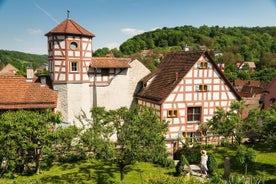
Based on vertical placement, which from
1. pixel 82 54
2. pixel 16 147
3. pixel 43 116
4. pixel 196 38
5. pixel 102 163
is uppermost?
pixel 196 38

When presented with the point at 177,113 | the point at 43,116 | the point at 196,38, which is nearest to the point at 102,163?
the point at 43,116

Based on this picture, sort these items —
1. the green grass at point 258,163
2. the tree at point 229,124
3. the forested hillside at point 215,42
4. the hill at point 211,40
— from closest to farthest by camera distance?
the green grass at point 258,163, the tree at point 229,124, the forested hillside at point 215,42, the hill at point 211,40

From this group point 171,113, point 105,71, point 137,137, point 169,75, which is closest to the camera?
point 137,137

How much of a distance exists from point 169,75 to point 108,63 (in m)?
6.51

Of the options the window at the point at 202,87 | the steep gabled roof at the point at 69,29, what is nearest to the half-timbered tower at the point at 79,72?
the steep gabled roof at the point at 69,29

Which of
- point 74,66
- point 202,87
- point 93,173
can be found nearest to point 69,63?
point 74,66

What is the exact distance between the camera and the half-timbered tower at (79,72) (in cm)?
2772

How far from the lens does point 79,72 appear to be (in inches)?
1129

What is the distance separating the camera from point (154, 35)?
15362 centimetres

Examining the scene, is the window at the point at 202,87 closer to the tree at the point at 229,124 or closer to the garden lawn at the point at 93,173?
the tree at the point at 229,124

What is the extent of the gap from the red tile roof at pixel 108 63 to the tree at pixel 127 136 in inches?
502

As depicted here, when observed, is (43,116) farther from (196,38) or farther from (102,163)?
(196,38)

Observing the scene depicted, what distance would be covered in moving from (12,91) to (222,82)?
65.2 ft

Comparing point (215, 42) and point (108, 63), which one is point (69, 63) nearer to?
point (108, 63)
